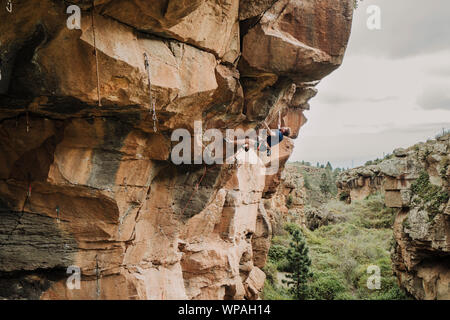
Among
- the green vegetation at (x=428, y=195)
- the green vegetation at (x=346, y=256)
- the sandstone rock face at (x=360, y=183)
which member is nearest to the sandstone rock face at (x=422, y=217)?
the green vegetation at (x=428, y=195)

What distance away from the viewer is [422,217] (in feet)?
53.1

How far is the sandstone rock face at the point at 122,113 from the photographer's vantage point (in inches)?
218

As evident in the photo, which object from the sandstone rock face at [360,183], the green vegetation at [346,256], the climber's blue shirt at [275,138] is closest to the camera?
the climber's blue shirt at [275,138]

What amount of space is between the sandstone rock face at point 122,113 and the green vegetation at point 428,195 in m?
10.5

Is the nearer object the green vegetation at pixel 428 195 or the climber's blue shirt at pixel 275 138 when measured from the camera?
the climber's blue shirt at pixel 275 138

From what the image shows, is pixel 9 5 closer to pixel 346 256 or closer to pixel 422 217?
pixel 422 217

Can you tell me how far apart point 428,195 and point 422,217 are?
142 centimetres

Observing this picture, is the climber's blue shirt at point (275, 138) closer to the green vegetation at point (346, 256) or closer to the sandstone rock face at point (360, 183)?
the green vegetation at point (346, 256)

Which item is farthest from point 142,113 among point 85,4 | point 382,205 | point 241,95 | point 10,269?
point 382,205

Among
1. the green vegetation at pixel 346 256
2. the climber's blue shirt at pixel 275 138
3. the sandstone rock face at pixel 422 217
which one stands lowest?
the green vegetation at pixel 346 256

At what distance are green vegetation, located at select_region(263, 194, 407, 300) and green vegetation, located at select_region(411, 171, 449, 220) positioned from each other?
5768 mm

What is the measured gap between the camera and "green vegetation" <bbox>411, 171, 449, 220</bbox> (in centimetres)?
1593
